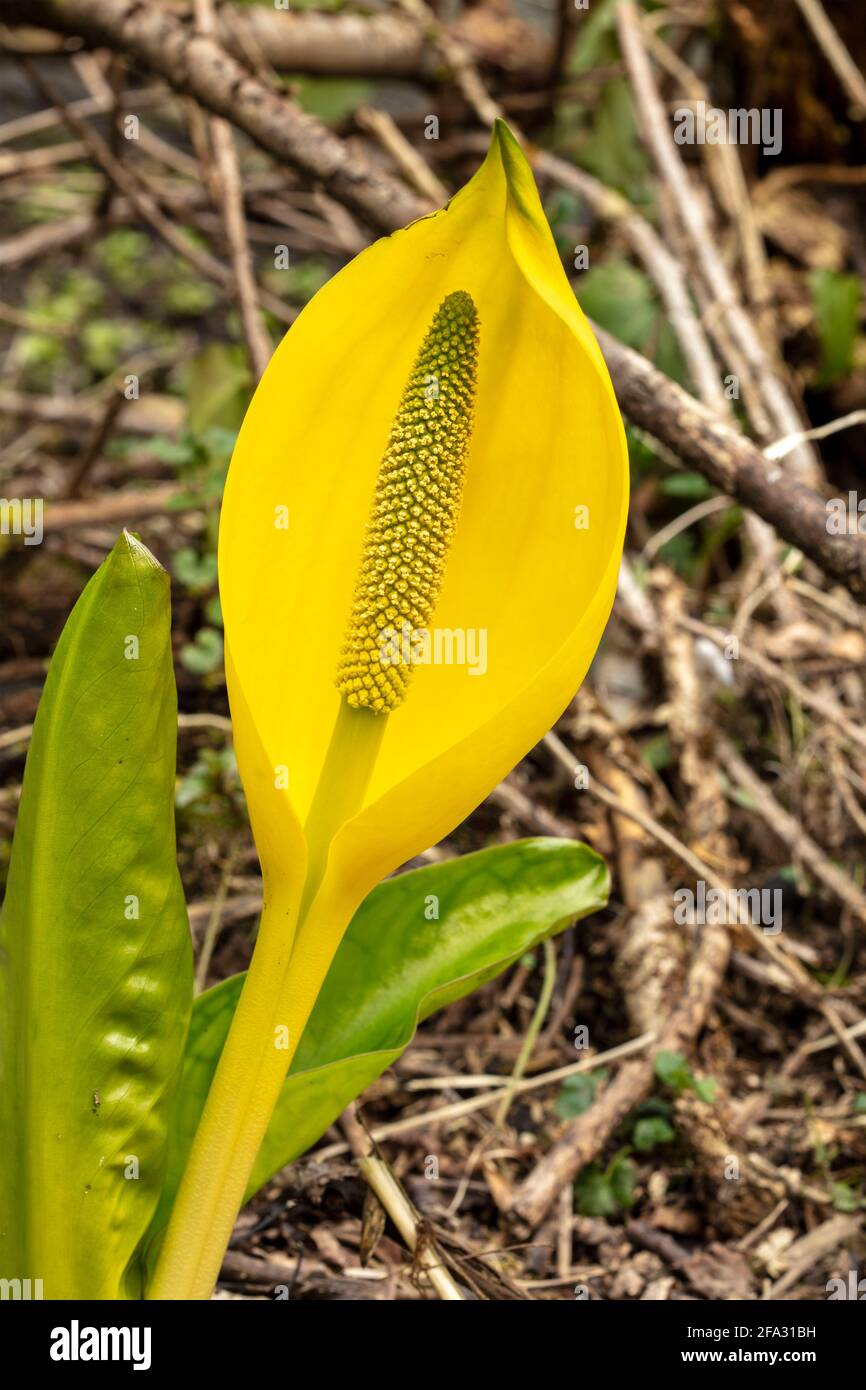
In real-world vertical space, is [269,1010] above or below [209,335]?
below

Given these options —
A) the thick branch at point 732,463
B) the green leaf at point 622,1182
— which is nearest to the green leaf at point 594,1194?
the green leaf at point 622,1182

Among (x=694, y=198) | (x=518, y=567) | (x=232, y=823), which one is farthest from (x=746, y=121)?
(x=518, y=567)

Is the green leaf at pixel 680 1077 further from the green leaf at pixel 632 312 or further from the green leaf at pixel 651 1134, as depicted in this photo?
the green leaf at pixel 632 312

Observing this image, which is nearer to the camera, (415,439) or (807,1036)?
(415,439)

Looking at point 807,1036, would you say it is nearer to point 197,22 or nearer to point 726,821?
point 726,821

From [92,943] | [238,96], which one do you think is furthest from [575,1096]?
[238,96]
